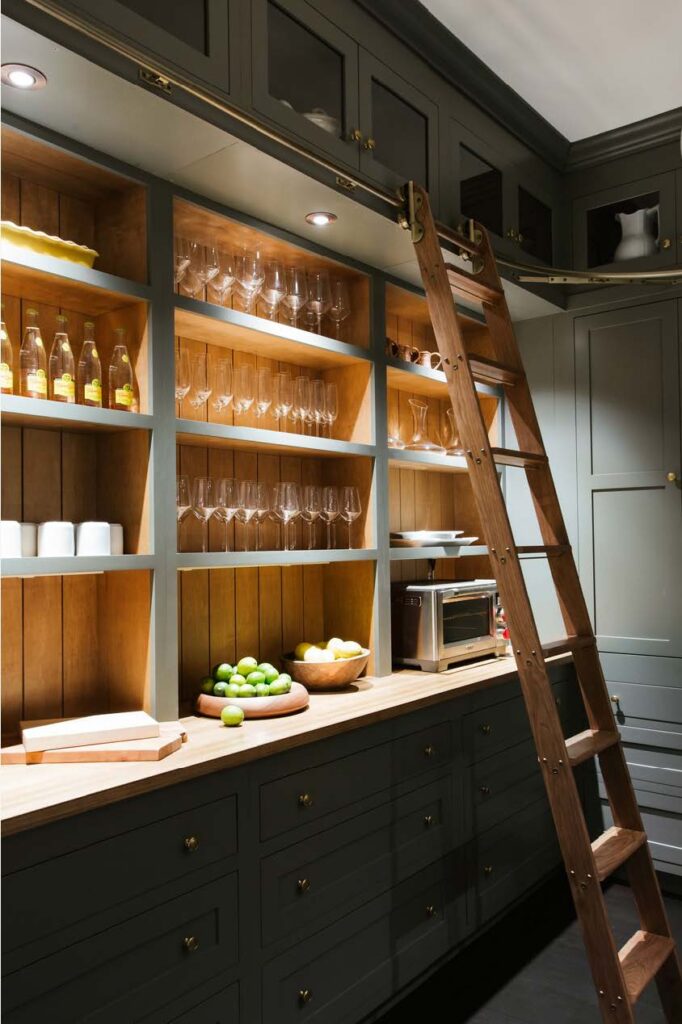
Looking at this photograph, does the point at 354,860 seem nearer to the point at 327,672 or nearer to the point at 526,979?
the point at 327,672

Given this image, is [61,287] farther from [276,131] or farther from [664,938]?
[664,938]

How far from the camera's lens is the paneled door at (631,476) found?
3.02 meters

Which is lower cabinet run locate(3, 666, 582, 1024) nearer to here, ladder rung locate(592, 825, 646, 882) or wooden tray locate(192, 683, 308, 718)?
wooden tray locate(192, 683, 308, 718)

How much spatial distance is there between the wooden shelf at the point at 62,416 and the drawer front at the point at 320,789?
0.94 metres

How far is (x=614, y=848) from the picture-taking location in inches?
83.1

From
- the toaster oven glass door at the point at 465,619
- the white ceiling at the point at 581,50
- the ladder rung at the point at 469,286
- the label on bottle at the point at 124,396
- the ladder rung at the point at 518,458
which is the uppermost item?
the white ceiling at the point at 581,50

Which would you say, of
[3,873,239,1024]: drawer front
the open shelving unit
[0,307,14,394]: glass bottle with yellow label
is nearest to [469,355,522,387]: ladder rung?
the open shelving unit

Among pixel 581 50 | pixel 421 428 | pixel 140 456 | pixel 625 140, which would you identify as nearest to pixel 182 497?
pixel 140 456

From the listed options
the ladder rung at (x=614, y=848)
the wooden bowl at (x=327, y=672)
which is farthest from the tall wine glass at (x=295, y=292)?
the ladder rung at (x=614, y=848)

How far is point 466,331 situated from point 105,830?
2629mm

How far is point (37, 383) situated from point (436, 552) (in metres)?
1.64

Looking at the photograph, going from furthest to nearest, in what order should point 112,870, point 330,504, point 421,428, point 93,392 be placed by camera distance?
point 421,428
point 330,504
point 93,392
point 112,870

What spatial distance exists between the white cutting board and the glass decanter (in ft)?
5.41

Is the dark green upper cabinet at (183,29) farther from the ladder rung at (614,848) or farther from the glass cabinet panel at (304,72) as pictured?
the ladder rung at (614,848)
